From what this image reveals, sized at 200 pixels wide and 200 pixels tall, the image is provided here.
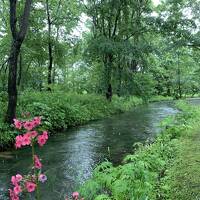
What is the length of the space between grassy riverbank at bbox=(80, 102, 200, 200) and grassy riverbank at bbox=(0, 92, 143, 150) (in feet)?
13.6

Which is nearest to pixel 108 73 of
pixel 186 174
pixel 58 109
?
pixel 58 109

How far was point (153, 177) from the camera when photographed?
5645 mm

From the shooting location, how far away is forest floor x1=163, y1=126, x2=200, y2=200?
532cm

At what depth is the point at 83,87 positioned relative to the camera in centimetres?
2623

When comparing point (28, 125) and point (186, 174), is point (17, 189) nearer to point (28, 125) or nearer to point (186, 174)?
point (28, 125)

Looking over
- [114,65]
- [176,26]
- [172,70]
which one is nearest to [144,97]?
[114,65]

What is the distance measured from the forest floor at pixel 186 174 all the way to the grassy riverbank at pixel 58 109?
4.19 metres

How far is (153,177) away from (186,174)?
0.82 metres

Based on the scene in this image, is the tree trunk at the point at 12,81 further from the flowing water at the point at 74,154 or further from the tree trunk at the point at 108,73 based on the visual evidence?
the tree trunk at the point at 108,73

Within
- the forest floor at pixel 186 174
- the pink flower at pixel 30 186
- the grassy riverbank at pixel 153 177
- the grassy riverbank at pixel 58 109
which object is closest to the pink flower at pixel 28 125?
the pink flower at pixel 30 186

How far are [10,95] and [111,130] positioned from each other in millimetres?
4614

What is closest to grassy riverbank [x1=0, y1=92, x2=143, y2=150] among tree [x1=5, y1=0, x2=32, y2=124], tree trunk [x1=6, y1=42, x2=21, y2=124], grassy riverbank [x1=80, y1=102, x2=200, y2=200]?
tree trunk [x1=6, y1=42, x2=21, y2=124]

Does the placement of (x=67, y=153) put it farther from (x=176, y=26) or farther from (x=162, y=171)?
(x=176, y=26)

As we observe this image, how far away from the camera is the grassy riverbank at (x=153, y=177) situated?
15.8 feet
